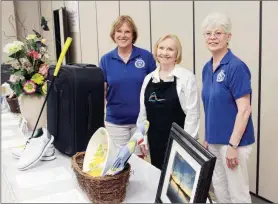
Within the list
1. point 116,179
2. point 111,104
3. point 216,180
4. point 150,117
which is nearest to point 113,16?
point 111,104

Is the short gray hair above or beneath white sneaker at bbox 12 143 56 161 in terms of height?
above

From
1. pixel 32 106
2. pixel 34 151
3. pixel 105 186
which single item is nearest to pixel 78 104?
pixel 34 151

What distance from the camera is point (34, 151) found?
52.7 inches

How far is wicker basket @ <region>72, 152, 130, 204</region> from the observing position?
967 millimetres

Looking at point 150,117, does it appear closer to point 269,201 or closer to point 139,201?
point 139,201

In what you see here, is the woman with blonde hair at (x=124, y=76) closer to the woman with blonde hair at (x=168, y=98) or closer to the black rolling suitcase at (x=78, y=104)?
the woman with blonde hair at (x=168, y=98)

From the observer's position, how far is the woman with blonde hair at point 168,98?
185 centimetres

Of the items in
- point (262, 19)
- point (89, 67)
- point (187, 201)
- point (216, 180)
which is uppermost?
point (262, 19)

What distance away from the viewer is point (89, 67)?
136 cm

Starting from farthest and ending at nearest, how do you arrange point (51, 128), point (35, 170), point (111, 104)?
point (111, 104) < point (51, 128) < point (35, 170)

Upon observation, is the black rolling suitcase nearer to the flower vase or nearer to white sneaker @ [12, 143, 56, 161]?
white sneaker @ [12, 143, 56, 161]

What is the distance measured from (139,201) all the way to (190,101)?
3.00 feet

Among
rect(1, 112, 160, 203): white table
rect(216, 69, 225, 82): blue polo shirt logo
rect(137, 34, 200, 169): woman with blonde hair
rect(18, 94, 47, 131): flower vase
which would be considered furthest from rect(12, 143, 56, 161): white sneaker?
rect(216, 69, 225, 82): blue polo shirt logo

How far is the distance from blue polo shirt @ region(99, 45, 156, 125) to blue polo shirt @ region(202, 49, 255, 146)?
1.71ft
